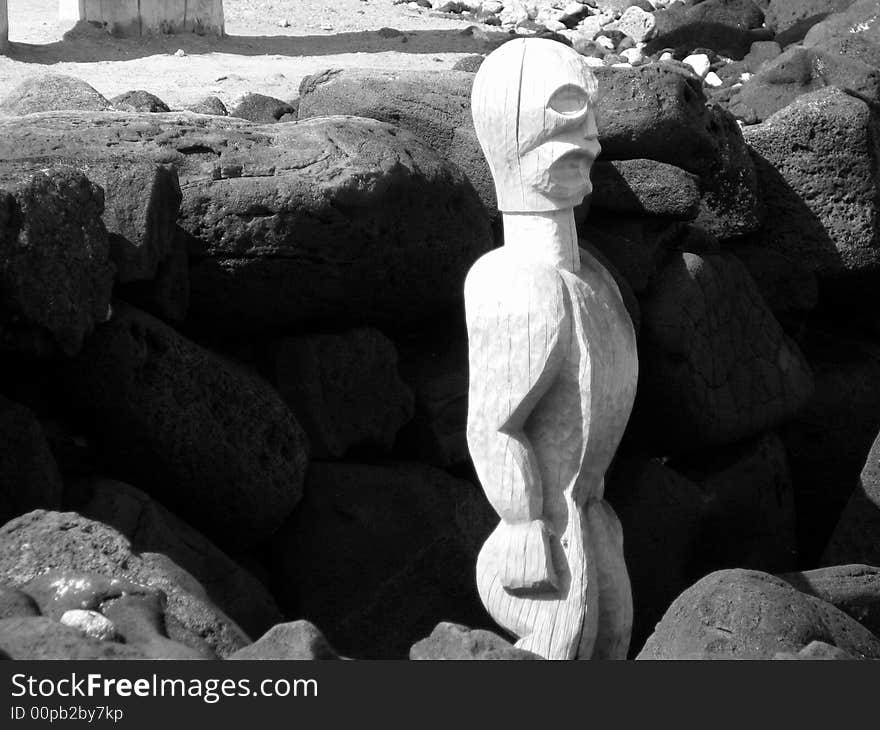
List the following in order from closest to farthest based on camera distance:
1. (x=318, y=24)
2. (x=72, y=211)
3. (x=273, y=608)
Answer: (x=72, y=211) → (x=273, y=608) → (x=318, y=24)

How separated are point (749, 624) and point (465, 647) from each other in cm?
130

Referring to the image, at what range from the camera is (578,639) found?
420 centimetres

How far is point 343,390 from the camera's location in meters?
6.98

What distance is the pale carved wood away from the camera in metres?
4.10

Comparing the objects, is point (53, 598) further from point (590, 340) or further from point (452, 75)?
point (452, 75)

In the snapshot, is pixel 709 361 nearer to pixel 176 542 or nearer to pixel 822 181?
pixel 822 181

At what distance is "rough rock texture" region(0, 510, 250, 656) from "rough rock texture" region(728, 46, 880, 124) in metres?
6.40

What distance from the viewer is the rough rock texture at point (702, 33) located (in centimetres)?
1337

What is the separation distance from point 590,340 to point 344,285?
284 centimetres

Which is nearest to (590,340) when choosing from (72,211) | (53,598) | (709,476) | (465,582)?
(53,598)

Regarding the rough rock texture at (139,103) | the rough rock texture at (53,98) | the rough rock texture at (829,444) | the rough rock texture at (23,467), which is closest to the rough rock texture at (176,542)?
the rough rock texture at (23,467)

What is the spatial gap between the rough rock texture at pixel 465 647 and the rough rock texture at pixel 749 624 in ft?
3.38

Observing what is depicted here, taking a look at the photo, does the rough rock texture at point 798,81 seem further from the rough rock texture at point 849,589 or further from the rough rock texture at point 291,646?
the rough rock texture at point 291,646

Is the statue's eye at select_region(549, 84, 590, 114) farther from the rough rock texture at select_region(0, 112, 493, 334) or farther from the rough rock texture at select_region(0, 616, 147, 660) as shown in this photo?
the rough rock texture at select_region(0, 112, 493, 334)
